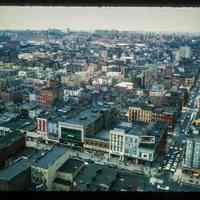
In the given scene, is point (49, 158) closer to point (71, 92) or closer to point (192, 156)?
point (192, 156)

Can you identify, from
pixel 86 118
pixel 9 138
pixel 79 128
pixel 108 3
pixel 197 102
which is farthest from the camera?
pixel 197 102

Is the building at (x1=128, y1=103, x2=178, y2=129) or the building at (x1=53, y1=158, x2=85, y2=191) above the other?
the building at (x1=128, y1=103, x2=178, y2=129)

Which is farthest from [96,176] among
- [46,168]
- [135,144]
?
[135,144]

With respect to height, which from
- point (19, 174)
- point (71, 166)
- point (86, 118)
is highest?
point (86, 118)

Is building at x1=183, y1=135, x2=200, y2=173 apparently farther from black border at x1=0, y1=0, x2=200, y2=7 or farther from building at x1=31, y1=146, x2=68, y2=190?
black border at x1=0, y1=0, x2=200, y2=7

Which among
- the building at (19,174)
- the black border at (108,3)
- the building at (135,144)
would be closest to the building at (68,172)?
the building at (19,174)

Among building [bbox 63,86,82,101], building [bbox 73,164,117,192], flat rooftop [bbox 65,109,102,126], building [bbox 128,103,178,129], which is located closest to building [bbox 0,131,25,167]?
flat rooftop [bbox 65,109,102,126]

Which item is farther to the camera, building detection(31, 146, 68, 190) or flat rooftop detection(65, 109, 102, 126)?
flat rooftop detection(65, 109, 102, 126)

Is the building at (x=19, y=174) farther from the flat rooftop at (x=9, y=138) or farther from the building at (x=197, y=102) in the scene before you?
the building at (x=197, y=102)
